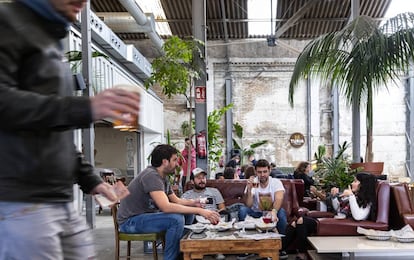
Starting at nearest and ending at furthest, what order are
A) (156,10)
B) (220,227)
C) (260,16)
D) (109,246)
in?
1. (220,227)
2. (109,246)
3. (156,10)
4. (260,16)

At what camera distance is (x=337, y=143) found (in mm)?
14609

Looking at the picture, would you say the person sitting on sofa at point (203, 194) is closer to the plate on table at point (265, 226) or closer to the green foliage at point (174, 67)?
the plate on table at point (265, 226)

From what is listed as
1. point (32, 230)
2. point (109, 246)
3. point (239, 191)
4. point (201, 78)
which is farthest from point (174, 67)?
point (32, 230)

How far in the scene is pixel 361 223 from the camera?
459 cm

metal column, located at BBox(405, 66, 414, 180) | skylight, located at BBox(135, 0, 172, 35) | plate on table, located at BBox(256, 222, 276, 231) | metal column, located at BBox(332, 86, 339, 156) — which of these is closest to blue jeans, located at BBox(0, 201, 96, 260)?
plate on table, located at BBox(256, 222, 276, 231)

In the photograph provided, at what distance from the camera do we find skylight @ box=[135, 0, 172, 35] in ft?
38.0

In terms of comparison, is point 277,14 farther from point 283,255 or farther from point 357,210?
point 357,210

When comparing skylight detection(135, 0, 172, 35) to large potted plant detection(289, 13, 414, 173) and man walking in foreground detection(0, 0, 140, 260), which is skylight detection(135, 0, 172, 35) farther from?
man walking in foreground detection(0, 0, 140, 260)

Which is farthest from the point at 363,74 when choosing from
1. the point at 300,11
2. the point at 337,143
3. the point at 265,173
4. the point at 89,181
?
the point at 337,143

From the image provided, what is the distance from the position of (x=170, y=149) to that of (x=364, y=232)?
1.95 m

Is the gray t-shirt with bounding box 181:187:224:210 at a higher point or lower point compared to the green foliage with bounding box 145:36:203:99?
lower

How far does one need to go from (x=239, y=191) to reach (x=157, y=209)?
1999 mm

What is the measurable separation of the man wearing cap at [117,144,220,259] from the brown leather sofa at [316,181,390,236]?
3.89 feet

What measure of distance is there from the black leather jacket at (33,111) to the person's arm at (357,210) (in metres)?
4.12
